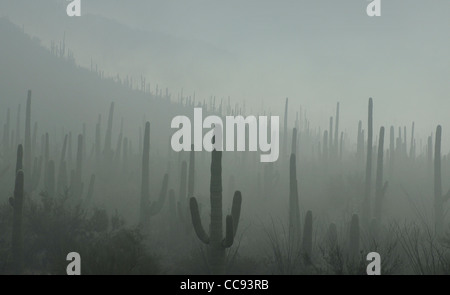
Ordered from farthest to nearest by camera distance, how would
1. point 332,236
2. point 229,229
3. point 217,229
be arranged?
point 332,236
point 217,229
point 229,229

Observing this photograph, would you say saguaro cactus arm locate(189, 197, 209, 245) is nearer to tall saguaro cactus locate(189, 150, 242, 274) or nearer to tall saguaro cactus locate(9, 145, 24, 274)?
tall saguaro cactus locate(189, 150, 242, 274)

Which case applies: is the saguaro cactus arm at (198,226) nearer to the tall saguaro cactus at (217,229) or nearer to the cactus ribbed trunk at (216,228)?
the tall saguaro cactus at (217,229)

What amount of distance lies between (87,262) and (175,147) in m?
28.4

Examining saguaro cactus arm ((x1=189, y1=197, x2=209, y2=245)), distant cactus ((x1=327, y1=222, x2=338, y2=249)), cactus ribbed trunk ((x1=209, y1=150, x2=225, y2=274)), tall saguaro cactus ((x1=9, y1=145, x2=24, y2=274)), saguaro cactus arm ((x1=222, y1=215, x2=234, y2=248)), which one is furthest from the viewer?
tall saguaro cactus ((x1=9, y1=145, x2=24, y2=274))

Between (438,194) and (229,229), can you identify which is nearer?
(229,229)

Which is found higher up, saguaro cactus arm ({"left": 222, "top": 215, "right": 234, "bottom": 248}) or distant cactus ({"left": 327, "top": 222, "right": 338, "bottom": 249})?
saguaro cactus arm ({"left": 222, "top": 215, "right": 234, "bottom": 248})

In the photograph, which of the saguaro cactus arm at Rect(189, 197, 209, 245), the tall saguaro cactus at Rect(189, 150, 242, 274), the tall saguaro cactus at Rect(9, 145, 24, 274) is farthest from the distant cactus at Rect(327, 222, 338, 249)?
the tall saguaro cactus at Rect(9, 145, 24, 274)

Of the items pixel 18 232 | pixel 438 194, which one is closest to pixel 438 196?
pixel 438 194

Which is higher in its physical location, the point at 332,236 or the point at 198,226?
the point at 198,226

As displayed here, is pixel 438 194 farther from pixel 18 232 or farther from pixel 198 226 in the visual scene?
pixel 18 232

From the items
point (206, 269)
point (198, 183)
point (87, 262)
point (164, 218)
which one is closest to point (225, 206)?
point (164, 218)

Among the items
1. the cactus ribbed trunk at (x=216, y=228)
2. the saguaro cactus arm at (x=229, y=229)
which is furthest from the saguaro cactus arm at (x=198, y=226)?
the saguaro cactus arm at (x=229, y=229)
